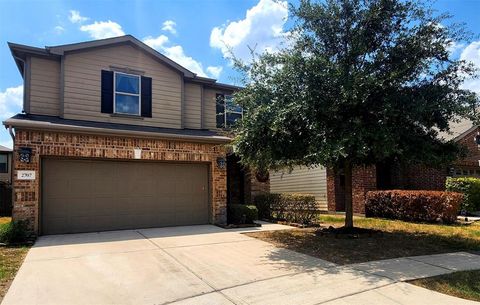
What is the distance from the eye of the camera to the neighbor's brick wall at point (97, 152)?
32.9 feet

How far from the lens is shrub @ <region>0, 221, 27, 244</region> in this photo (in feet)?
30.0

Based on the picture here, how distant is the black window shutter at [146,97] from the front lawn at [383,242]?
5.76 meters

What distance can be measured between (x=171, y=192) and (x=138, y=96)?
3.57 m

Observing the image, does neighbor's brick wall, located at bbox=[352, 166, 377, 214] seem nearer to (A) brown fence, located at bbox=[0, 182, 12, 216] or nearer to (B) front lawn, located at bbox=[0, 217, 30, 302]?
(B) front lawn, located at bbox=[0, 217, 30, 302]

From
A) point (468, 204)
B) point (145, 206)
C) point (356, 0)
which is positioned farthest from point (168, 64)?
point (468, 204)

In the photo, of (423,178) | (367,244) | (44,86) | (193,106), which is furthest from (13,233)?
(423,178)

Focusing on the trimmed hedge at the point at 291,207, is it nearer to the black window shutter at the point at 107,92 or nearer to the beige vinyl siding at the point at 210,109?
the beige vinyl siding at the point at 210,109

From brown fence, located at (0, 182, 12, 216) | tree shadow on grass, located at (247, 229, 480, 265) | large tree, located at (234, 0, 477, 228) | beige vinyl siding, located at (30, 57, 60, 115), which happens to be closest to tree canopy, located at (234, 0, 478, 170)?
large tree, located at (234, 0, 477, 228)

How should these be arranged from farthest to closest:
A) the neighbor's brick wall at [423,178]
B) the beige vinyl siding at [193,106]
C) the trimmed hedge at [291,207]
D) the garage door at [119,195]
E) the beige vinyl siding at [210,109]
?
the neighbor's brick wall at [423,178] < the beige vinyl siding at [210,109] < the beige vinyl siding at [193,106] < the trimmed hedge at [291,207] < the garage door at [119,195]

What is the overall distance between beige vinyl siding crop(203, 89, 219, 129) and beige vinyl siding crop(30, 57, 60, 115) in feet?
17.4

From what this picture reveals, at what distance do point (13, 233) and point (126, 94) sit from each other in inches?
225

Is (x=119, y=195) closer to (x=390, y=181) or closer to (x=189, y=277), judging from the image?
(x=189, y=277)

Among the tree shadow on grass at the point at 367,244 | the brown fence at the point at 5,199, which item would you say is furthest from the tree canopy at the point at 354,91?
the brown fence at the point at 5,199

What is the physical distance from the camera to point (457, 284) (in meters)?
5.69
